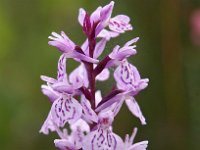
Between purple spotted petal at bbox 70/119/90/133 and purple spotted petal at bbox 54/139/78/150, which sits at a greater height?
purple spotted petal at bbox 70/119/90/133

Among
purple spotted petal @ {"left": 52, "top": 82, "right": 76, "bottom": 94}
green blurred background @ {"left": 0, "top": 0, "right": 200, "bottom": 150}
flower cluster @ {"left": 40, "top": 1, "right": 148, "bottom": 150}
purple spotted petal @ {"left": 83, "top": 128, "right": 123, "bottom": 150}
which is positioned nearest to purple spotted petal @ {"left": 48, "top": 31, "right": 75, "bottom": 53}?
flower cluster @ {"left": 40, "top": 1, "right": 148, "bottom": 150}

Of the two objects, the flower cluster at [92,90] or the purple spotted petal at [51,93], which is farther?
the purple spotted petal at [51,93]

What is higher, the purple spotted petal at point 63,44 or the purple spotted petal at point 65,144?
the purple spotted petal at point 63,44

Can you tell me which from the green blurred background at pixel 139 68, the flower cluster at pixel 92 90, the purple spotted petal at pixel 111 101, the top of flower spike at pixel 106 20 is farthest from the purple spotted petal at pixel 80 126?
the green blurred background at pixel 139 68

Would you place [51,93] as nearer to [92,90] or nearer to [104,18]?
[92,90]

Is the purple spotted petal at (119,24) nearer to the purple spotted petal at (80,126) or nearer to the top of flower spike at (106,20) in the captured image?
the top of flower spike at (106,20)

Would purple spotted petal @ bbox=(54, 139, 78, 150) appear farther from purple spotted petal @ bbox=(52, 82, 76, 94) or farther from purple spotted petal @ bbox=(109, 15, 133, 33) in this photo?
purple spotted petal @ bbox=(109, 15, 133, 33)

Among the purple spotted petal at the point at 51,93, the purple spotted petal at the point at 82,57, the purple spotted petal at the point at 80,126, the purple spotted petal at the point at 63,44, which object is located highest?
the purple spotted petal at the point at 63,44
